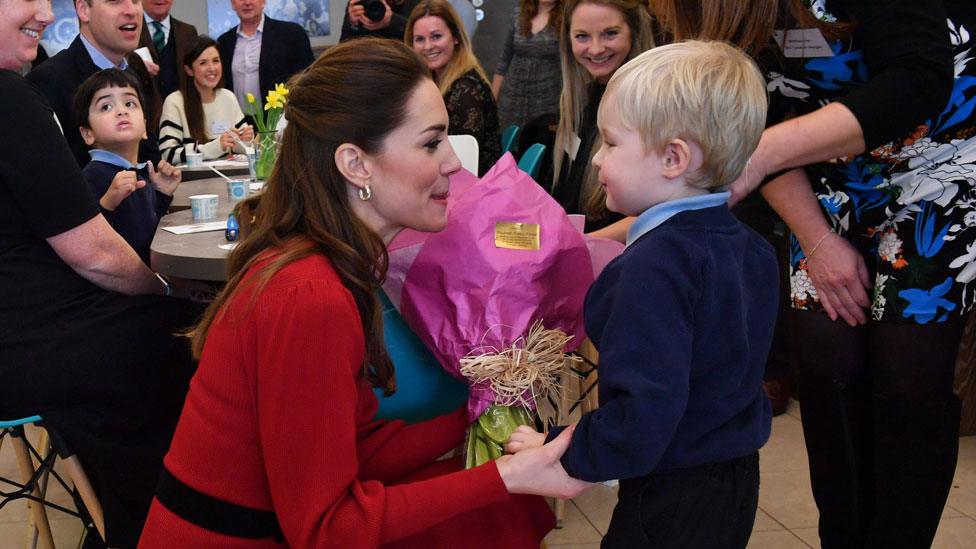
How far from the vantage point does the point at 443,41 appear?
4246 millimetres

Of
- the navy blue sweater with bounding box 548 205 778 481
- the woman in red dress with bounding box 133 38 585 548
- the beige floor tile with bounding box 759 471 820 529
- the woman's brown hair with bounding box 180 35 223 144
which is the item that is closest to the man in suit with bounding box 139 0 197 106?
the woman's brown hair with bounding box 180 35 223 144

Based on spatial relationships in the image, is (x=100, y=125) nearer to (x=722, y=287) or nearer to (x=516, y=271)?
(x=516, y=271)

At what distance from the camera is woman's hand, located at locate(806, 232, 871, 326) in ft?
5.70

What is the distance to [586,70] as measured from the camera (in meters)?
2.86

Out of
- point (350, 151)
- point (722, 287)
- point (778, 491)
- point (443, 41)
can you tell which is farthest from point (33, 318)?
point (443, 41)

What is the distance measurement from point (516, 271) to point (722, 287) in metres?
0.33

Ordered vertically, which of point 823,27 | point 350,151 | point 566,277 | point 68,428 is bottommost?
point 68,428

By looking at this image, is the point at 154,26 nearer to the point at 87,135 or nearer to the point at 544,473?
the point at 87,135

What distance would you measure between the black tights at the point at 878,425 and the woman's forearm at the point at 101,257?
1.48m

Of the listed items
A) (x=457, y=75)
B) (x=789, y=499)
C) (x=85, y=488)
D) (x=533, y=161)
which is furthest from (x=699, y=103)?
(x=457, y=75)

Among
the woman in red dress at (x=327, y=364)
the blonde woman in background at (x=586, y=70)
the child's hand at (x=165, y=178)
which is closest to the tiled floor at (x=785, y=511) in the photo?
the blonde woman in background at (x=586, y=70)

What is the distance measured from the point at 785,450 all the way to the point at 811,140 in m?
1.92

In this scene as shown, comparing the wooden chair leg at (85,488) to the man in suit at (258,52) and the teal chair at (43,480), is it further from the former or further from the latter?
the man in suit at (258,52)

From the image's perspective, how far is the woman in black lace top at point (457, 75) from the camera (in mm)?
3875
